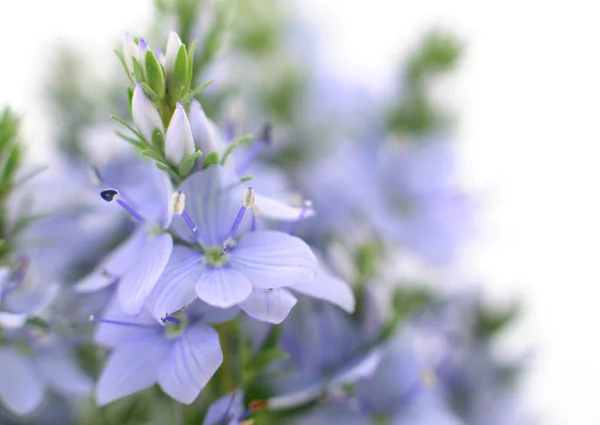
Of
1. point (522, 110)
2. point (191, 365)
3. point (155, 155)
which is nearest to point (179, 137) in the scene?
point (155, 155)

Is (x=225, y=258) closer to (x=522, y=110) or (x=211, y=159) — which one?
(x=211, y=159)

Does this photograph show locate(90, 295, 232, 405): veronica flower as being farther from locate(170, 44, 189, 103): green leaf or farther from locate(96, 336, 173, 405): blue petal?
locate(170, 44, 189, 103): green leaf

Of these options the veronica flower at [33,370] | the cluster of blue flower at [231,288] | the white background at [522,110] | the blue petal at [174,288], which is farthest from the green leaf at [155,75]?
the white background at [522,110]

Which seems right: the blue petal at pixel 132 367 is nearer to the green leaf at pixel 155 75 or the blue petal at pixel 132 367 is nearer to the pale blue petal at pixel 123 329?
the pale blue petal at pixel 123 329

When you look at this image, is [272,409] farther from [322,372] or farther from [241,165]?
[241,165]

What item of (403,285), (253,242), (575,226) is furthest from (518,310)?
(575,226)
